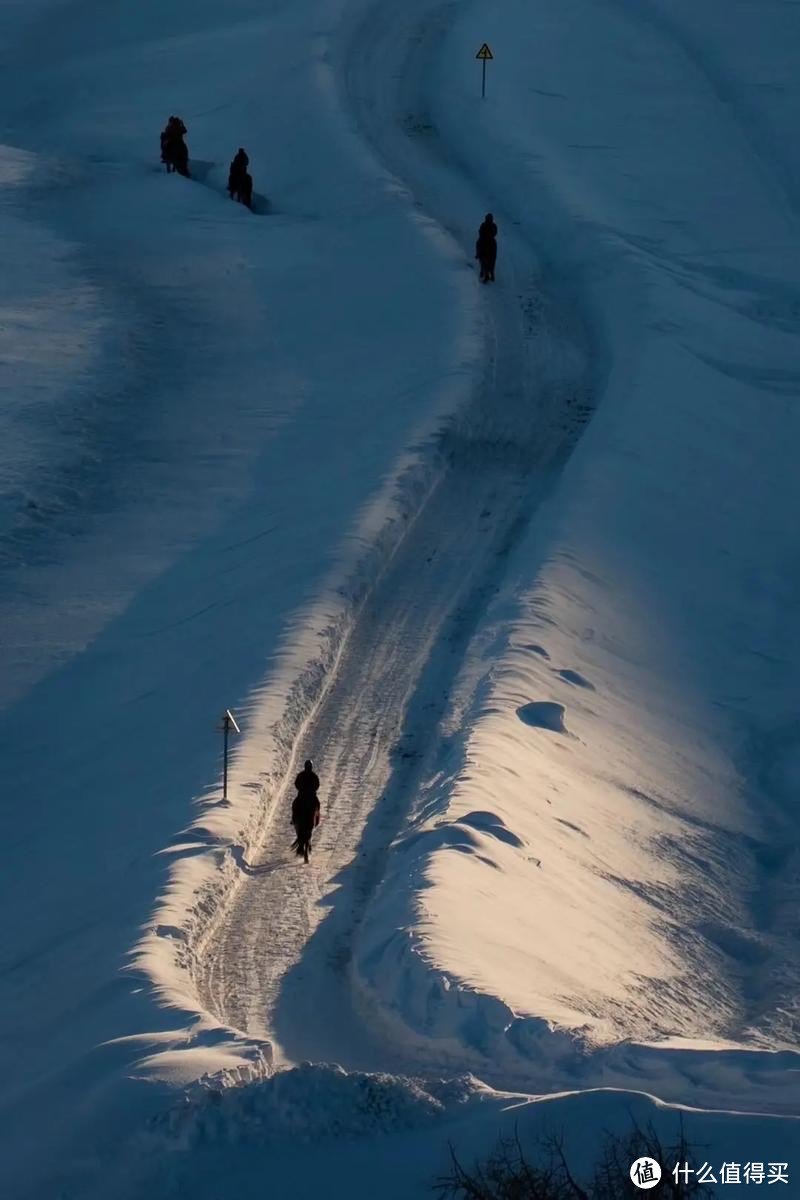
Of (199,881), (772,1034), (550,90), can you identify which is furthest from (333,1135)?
(550,90)

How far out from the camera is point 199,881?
15.1 m

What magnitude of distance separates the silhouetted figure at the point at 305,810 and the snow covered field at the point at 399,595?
13.5 inches

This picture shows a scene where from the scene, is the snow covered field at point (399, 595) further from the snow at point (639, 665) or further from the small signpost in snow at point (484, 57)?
the small signpost in snow at point (484, 57)

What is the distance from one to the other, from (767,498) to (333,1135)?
17.8 metres

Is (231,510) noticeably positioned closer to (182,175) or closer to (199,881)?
(199,881)

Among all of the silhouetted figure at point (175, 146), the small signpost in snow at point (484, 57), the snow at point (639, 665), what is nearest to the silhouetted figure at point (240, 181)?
the silhouetted figure at point (175, 146)

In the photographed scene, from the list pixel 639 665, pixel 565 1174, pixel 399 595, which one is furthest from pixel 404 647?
pixel 565 1174

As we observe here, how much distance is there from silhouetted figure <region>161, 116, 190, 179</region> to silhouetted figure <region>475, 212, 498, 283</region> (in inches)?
323

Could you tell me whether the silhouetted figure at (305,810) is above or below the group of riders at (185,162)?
below

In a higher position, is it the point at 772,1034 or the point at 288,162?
the point at 288,162

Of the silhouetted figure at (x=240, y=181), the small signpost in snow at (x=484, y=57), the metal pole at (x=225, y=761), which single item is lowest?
the metal pole at (x=225, y=761)

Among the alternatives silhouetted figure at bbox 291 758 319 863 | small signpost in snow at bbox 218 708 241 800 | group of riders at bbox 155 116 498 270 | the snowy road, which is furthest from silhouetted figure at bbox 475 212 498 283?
silhouetted figure at bbox 291 758 319 863

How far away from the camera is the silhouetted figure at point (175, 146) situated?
116 ft

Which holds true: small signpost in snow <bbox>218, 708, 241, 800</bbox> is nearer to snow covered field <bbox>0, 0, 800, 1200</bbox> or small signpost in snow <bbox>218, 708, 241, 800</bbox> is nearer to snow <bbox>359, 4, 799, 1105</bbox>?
snow covered field <bbox>0, 0, 800, 1200</bbox>
